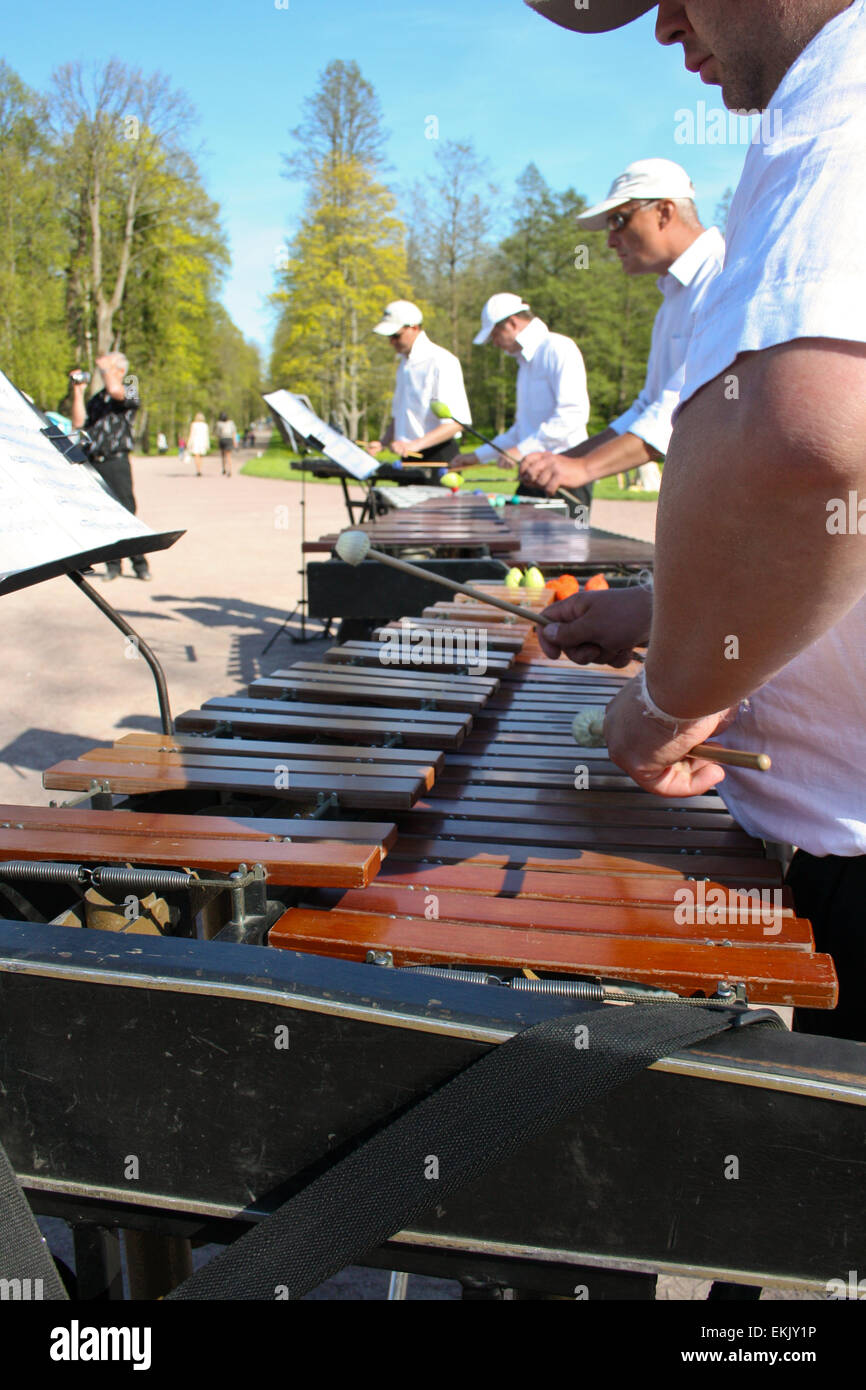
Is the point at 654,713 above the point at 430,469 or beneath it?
beneath

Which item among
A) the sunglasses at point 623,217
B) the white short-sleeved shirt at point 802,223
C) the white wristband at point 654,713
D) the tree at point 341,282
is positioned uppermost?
the tree at point 341,282

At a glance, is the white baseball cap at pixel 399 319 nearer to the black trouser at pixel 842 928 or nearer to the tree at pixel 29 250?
the black trouser at pixel 842 928

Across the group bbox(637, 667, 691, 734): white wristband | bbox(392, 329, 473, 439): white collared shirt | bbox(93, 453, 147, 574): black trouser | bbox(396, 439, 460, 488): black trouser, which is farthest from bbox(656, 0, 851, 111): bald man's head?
bbox(93, 453, 147, 574): black trouser

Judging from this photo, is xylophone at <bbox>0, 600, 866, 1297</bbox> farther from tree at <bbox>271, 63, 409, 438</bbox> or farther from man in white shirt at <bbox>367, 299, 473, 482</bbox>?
tree at <bbox>271, 63, 409, 438</bbox>

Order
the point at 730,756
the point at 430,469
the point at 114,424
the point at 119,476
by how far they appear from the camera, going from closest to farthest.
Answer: the point at 730,756 → the point at 430,469 → the point at 114,424 → the point at 119,476

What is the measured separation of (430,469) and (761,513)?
329 inches

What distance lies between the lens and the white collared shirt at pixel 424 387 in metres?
9.20

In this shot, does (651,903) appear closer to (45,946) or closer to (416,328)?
(45,946)

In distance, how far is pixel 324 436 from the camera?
6.03m

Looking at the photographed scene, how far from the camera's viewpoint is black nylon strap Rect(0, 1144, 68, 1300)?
1.09 metres

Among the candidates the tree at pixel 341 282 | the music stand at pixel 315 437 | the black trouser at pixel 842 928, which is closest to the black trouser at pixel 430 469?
the music stand at pixel 315 437

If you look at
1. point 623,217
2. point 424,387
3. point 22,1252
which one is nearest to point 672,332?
point 623,217

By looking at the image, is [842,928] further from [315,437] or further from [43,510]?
[315,437]
